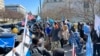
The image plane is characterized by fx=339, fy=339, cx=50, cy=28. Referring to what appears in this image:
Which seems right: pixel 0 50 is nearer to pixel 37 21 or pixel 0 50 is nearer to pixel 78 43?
pixel 78 43

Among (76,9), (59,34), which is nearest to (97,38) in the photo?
(59,34)

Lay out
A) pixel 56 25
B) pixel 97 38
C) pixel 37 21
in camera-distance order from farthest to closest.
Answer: pixel 37 21 < pixel 56 25 < pixel 97 38

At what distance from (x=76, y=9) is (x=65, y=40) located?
1393 inches

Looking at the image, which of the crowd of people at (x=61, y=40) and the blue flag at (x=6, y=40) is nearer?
the crowd of people at (x=61, y=40)

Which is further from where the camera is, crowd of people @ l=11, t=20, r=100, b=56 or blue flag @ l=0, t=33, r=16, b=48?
blue flag @ l=0, t=33, r=16, b=48

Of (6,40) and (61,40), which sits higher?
(6,40)

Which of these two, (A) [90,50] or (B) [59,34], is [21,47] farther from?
(B) [59,34]

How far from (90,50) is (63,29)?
590 centimetres

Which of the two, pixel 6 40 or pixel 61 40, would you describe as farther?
pixel 61 40

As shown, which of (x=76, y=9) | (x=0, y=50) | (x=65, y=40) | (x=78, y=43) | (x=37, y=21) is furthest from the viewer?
(x=76, y=9)

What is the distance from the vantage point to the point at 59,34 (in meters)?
17.6

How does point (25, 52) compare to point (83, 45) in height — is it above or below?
above

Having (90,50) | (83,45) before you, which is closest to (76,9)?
(83,45)

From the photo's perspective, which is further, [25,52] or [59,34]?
[59,34]
